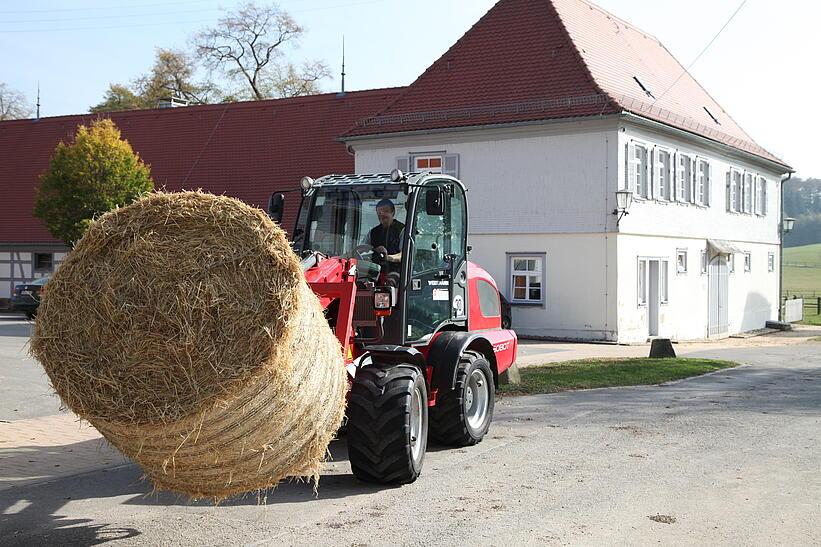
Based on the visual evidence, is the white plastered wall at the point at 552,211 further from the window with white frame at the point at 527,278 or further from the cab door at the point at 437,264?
the cab door at the point at 437,264

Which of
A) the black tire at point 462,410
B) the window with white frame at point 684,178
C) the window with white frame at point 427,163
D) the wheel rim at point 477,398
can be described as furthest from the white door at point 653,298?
the black tire at point 462,410

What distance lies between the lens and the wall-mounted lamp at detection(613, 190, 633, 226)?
24.0 m

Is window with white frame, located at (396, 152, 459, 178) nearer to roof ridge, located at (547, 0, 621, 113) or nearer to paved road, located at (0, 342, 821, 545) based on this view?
roof ridge, located at (547, 0, 621, 113)

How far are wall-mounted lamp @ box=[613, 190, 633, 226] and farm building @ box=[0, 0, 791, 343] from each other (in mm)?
61

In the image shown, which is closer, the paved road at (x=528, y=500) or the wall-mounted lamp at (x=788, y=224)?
the paved road at (x=528, y=500)

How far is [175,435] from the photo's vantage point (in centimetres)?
549

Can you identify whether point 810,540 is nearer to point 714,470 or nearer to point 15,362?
point 714,470

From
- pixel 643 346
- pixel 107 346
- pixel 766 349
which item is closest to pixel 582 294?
pixel 643 346

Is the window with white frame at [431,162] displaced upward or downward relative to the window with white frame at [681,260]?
upward

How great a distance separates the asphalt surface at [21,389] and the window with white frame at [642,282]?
15.1 meters

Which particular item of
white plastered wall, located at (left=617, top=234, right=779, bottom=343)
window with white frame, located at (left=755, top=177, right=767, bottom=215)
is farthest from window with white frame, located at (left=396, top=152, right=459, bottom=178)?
window with white frame, located at (left=755, top=177, right=767, bottom=215)

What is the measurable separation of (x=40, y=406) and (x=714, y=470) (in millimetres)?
7864

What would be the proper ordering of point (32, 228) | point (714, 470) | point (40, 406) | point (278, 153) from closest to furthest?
point (714, 470) → point (40, 406) → point (278, 153) → point (32, 228)

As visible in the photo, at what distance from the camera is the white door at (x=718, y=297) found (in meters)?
30.9
